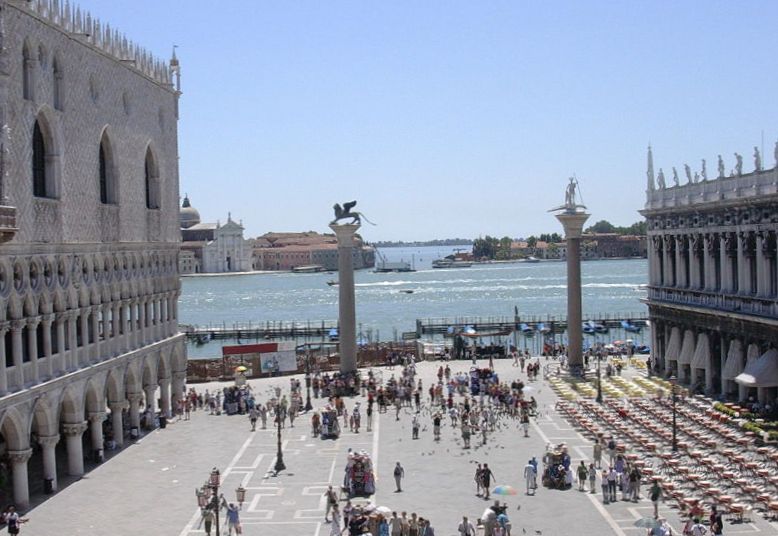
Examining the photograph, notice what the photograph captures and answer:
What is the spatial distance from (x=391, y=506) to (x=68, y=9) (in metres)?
17.3

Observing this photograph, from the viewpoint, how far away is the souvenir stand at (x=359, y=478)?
1181 inches

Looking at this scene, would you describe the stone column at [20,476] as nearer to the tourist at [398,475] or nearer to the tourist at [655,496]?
the tourist at [398,475]

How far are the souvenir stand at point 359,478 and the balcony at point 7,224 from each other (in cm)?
1048

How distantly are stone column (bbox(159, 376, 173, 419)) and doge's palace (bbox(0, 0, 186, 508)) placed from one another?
8 cm

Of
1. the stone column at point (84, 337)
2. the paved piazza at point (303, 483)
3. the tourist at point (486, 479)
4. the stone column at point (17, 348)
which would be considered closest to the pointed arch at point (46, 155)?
the stone column at point (84, 337)

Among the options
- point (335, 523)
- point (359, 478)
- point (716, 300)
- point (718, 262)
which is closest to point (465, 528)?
point (335, 523)

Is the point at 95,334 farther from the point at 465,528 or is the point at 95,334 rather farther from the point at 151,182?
the point at 465,528

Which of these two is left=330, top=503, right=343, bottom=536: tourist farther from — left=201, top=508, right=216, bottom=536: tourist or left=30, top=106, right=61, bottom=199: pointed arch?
left=30, top=106, right=61, bottom=199: pointed arch

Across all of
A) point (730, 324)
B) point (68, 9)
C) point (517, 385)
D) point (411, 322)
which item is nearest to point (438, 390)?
point (517, 385)

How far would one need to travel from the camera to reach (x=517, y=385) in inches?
1786

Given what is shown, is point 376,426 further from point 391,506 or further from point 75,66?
point 75,66

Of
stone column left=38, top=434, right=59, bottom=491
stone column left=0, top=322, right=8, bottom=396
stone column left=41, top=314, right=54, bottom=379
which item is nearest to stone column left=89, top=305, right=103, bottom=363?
stone column left=41, top=314, right=54, bottom=379

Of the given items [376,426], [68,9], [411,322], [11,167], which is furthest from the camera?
[411,322]

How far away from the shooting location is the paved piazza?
26953mm
